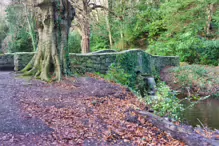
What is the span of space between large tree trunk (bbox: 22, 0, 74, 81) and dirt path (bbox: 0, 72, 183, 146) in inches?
41.0

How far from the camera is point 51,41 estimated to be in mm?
7352

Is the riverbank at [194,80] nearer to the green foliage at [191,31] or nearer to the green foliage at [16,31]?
the green foliage at [191,31]

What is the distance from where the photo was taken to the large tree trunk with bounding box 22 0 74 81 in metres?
7.23

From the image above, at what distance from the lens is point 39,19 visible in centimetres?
773

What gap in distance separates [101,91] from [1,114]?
2977 mm

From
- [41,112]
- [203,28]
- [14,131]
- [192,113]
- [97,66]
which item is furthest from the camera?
[203,28]

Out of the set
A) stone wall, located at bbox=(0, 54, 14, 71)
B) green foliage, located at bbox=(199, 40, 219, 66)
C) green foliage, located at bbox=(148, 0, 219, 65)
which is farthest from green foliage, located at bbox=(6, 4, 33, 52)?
green foliage, located at bbox=(199, 40, 219, 66)

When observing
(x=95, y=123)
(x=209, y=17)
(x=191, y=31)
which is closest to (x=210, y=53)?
(x=191, y=31)

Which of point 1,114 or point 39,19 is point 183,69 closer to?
point 39,19

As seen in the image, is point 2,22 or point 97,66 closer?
point 97,66

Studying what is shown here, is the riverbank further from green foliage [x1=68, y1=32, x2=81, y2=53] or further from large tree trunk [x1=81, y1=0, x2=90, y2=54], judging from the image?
green foliage [x1=68, y1=32, x2=81, y2=53]

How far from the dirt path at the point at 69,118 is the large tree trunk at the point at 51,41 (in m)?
1.04

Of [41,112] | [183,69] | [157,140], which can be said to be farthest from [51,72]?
[183,69]

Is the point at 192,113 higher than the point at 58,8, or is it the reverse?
the point at 58,8
